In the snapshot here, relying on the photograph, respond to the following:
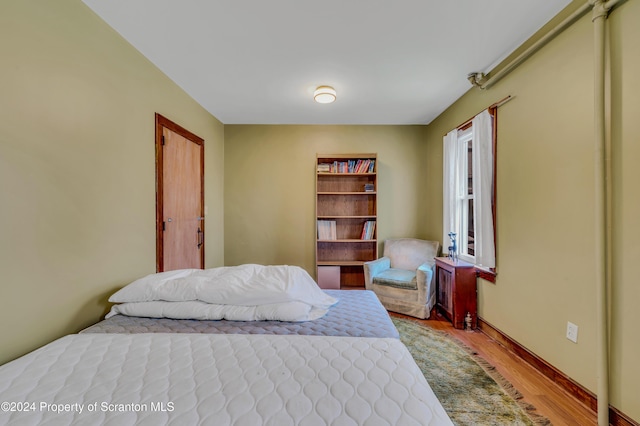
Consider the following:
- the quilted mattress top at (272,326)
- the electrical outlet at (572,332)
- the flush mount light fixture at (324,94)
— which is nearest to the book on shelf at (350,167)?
the flush mount light fixture at (324,94)

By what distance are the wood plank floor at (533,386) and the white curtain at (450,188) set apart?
110cm

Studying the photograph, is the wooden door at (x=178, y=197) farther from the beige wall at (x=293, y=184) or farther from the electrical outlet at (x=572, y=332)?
the electrical outlet at (x=572, y=332)

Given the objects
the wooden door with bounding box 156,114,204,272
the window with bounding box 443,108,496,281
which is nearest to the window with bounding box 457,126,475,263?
the window with bounding box 443,108,496,281

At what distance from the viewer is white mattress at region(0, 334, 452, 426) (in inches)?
31.4

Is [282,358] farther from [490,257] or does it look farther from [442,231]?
[442,231]

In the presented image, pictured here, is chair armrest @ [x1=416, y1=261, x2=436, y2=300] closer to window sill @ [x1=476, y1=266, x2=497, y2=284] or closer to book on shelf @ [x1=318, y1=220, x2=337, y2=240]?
window sill @ [x1=476, y1=266, x2=497, y2=284]

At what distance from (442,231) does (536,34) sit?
2130 millimetres

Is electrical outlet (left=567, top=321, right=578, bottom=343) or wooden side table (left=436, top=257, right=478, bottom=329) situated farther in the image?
wooden side table (left=436, top=257, right=478, bottom=329)

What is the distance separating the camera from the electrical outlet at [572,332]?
1629 mm

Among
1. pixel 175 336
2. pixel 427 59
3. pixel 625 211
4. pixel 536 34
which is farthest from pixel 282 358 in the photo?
pixel 536 34

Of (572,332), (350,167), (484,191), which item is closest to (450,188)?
(484,191)

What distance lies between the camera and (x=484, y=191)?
239cm

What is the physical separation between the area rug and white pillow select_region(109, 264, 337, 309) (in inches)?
36.9

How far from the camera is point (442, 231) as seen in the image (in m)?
3.38
